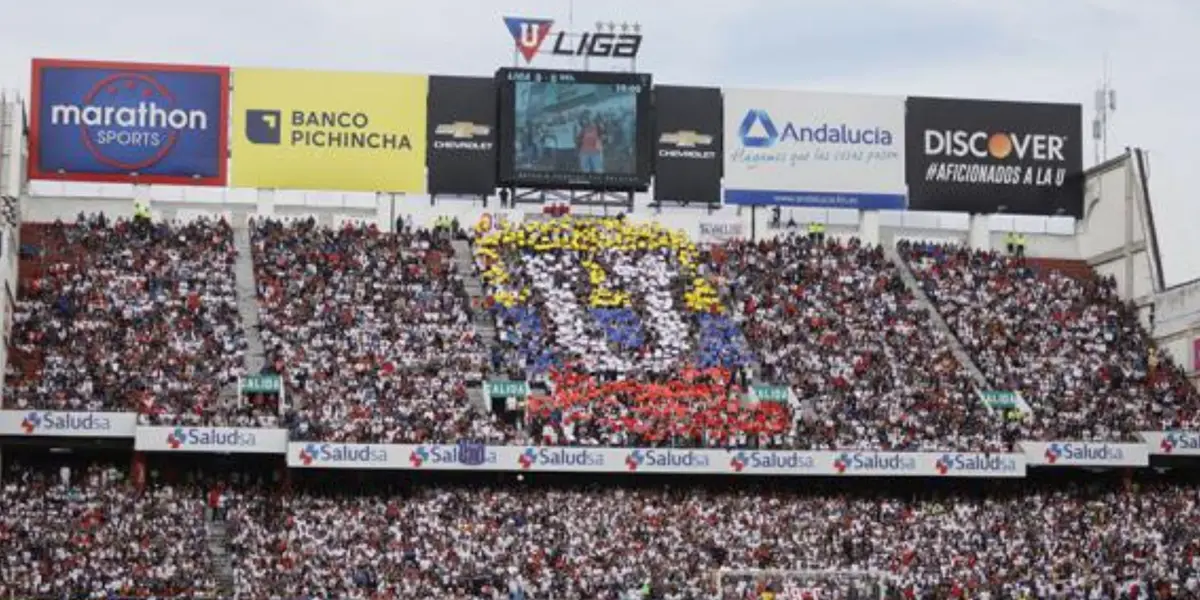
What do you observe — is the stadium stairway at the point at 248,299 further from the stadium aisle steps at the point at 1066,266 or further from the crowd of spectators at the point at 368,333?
the stadium aisle steps at the point at 1066,266

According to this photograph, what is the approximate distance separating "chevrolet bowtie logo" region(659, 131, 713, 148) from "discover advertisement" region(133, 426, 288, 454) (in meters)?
21.9

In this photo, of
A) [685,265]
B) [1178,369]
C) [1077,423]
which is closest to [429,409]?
[685,265]

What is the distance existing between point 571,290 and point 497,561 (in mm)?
16114

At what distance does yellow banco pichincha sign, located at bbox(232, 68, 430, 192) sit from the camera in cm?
8119

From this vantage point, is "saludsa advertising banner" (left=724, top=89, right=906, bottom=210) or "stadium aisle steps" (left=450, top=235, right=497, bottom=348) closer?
"stadium aisle steps" (left=450, top=235, right=497, bottom=348)

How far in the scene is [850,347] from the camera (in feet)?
251

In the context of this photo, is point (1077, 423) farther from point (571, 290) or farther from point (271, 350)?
point (271, 350)

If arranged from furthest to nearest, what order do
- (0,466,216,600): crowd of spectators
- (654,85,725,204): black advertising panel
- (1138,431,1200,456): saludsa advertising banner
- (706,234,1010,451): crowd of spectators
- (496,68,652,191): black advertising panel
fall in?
(654,85,725,204): black advertising panel → (496,68,652,191): black advertising panel → (1138,431,1200,456): saludsa advertising banner → (706,234,1010,451): crowd of spectators → (0,466,216,600): crowd of spectators

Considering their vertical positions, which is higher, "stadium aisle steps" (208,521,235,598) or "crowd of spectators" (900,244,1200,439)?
"crowd of spectators" (900,244,1200,439)

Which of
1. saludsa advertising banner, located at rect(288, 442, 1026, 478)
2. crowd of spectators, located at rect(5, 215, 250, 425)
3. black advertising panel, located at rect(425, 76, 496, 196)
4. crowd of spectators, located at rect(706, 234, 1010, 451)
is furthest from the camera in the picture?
black advertising panel, located at rect(425, 76, 496, 196)

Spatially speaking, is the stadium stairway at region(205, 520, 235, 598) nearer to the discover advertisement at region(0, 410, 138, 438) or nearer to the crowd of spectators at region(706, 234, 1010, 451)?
the discover advertisement at region(0, 410, 138, 438)

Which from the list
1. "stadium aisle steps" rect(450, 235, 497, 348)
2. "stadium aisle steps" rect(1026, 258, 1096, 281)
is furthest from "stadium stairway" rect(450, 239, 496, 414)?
"stadium aisle steps" rect(1026, 258, 1096, 281)

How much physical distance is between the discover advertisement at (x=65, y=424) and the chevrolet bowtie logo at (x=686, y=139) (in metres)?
24.6

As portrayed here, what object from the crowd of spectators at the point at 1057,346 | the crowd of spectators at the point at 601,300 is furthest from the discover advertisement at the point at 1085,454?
the crowd of spectators at the point at 601,300
